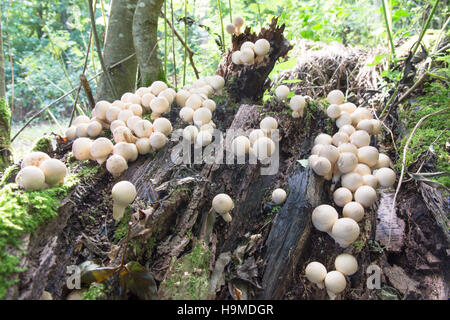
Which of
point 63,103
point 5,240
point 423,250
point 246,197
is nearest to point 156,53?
point 246,197

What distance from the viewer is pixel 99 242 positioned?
1.92 meters

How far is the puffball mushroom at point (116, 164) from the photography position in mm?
2178

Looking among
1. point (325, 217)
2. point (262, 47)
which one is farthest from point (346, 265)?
point (262, 47)

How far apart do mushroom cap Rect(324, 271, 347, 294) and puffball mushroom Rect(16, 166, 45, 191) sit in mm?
1881

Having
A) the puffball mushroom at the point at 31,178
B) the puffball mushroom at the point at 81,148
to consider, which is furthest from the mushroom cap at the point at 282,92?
the puffball mushroom at the point at 31,178

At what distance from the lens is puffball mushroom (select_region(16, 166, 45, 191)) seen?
1.71m

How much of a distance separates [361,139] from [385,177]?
359mm

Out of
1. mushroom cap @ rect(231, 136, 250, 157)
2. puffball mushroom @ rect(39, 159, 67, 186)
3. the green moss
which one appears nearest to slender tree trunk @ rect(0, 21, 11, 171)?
puffball mushroom @ rect(39, 159, 67, 186)

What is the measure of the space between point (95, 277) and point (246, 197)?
1.21 meters

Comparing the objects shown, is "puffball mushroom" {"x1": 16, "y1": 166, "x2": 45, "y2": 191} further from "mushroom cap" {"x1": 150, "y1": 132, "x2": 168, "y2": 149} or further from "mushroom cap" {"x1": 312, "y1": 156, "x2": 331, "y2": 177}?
"mushroom cap" {"x1": 312, "y1": 156, "x2": 331, "y2": 177}

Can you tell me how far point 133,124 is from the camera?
2.44m

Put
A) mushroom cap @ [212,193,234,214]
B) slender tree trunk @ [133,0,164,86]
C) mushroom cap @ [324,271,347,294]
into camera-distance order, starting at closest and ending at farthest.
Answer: mushroom cap @ [324,271,347,294] < mushroom cap @ [212,193,234,214] < slender tree trunk @ [133,0,164,86]

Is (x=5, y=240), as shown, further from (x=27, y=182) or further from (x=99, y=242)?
(x=99, y=242)
